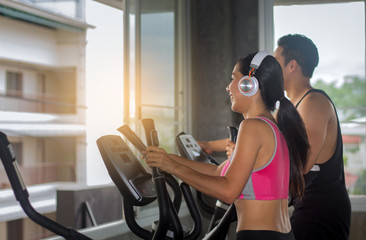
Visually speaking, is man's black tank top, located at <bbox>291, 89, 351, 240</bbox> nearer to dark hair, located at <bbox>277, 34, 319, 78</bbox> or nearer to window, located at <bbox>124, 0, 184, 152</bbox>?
dark hair, located at <bbox>277, 34, 319, 78</bbox>

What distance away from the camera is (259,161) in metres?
1.33

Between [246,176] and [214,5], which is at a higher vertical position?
[214,5]

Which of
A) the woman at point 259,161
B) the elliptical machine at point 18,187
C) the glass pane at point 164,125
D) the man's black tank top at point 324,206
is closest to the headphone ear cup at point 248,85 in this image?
the woman at point 259,161

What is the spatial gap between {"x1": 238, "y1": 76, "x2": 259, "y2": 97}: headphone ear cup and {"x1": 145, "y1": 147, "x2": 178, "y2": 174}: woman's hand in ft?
1.02

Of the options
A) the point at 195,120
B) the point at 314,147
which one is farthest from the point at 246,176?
the point at 195,120

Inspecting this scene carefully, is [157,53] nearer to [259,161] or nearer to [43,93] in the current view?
[259,161]

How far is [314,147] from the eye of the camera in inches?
66.5

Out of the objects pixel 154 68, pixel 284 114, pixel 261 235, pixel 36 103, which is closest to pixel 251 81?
pixel 284 114

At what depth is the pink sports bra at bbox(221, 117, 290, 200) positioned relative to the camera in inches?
52.6

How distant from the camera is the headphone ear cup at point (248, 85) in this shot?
1.41 meters

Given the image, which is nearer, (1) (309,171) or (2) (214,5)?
(1) (309,171)

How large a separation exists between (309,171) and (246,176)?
1.96ft

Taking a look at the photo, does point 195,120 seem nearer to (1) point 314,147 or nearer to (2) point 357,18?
(2) point 357,18

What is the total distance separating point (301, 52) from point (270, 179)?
773mm
